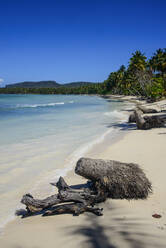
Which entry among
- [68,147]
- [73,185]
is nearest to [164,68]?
[68,147]

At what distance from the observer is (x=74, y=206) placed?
3.74 metres

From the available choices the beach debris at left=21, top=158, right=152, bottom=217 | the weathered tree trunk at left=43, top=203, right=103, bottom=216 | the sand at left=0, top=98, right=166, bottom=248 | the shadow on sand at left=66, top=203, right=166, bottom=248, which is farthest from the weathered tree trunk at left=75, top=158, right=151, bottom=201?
the shadow on sand at left=66, top=203, right=166, bottom=248

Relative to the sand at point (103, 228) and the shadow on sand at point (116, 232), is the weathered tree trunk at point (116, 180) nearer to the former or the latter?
the sand at point (103, 228)

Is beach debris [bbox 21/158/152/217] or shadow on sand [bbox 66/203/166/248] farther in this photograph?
beach debris [bbox 21/158/152/217]

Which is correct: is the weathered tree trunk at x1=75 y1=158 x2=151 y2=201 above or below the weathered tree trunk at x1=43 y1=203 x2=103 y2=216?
above

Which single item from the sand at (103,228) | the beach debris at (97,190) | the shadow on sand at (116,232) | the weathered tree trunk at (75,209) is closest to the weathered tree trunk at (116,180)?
the beach debris at (97,190)

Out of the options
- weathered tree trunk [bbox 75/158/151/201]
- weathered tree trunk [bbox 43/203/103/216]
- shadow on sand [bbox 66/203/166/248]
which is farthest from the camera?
weathered tree trunk [bbox 75/158/151/201]

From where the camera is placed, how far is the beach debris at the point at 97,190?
3730 mm

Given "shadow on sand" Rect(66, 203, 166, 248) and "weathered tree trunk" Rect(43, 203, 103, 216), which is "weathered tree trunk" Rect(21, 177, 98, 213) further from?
"shadow on sand" Rect(66, 203, 166, 248)

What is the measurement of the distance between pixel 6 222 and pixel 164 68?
1353 inches

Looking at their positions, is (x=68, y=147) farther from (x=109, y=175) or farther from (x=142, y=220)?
(x=142, y=220)

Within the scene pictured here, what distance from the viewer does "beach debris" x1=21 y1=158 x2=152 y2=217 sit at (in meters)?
3.73

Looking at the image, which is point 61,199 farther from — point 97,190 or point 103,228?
point 103,228

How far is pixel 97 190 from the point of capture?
4062mm
